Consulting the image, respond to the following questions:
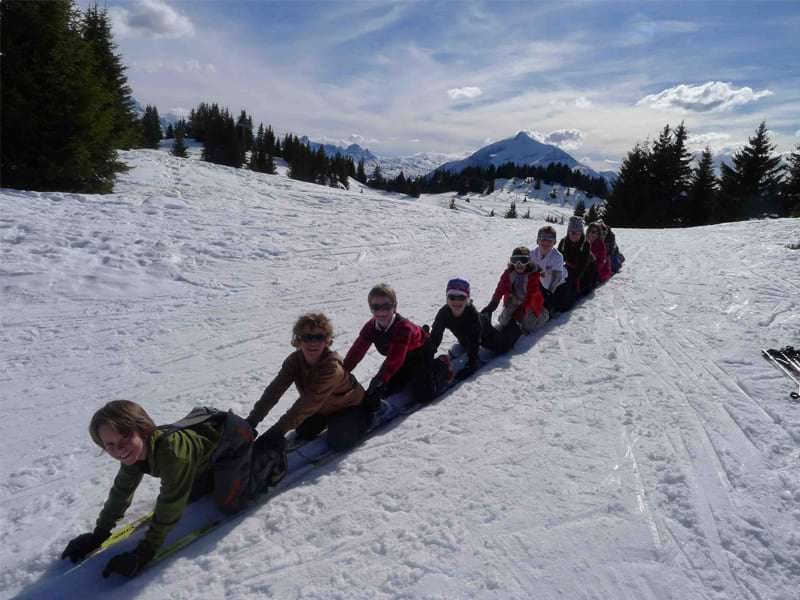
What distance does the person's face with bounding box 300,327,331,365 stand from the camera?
3.69 meters

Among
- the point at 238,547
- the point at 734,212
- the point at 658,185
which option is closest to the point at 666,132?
the point at 658,185

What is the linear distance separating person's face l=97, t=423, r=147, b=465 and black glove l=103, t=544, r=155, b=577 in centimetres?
63

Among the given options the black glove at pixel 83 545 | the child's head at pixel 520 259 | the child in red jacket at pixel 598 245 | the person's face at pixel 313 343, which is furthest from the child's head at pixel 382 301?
the child in red jacket at pixel 598 245

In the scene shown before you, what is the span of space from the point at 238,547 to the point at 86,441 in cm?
229

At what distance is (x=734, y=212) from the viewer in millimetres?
31578

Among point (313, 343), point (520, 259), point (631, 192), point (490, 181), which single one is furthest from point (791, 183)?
point (490, 181)

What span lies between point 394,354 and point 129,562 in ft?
8.97

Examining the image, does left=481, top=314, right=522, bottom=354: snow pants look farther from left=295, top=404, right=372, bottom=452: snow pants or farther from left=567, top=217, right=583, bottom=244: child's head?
left=567, top=217, right=583, bottom=244: child's head

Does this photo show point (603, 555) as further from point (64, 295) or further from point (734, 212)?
point (734, 212)

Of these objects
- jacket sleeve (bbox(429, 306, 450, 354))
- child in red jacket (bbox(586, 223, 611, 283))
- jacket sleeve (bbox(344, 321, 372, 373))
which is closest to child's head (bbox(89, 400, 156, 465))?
jacket sleeve (bbox(344, 321, 372, 373))

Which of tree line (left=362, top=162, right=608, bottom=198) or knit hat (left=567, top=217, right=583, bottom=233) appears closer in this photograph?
knit hat (left=567, top=217, right=583, bottom=233)

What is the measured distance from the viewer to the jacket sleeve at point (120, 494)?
9.77 ft

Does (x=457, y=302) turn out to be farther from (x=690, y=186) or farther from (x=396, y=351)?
(x=690, y=186)

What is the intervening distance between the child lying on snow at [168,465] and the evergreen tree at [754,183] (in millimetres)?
37713
